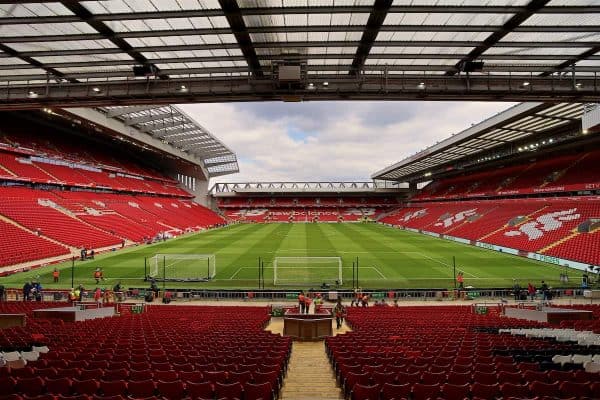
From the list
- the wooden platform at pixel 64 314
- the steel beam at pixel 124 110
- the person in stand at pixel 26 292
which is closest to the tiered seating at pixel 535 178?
the wooden platform at pixel 64 314

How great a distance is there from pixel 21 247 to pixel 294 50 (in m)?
31.5

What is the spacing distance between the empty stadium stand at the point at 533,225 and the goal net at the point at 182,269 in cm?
2945

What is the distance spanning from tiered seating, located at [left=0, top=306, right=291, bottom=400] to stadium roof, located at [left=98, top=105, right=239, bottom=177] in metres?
21.1

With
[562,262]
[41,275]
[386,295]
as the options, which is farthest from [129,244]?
[562,262]

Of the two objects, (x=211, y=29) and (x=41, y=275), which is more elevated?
(x=211, y=29)

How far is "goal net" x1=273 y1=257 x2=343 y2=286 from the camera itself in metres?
26.6

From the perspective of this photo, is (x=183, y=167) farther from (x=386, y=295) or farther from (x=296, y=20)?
(x=296, y=20)

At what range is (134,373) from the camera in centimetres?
676

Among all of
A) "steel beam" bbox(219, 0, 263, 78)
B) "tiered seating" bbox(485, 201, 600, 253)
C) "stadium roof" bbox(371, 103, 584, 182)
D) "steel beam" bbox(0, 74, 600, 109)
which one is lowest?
"tiered seating" bbox(485, 201, 600, 253)

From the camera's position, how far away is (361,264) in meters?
33.3

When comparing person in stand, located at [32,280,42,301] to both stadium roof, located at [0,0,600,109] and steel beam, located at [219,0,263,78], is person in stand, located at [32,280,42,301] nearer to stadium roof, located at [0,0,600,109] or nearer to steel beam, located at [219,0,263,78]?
stadium roof, located at [0,0,600,109]

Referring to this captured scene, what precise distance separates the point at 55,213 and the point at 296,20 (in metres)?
40.9

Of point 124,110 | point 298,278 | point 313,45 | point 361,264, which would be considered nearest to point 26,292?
point 298,278

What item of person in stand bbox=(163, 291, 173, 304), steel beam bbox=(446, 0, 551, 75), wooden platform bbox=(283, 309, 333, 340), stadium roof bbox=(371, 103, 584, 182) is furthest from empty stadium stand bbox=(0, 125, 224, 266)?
stadium roof bbox=(371, 103, 584, 182)
